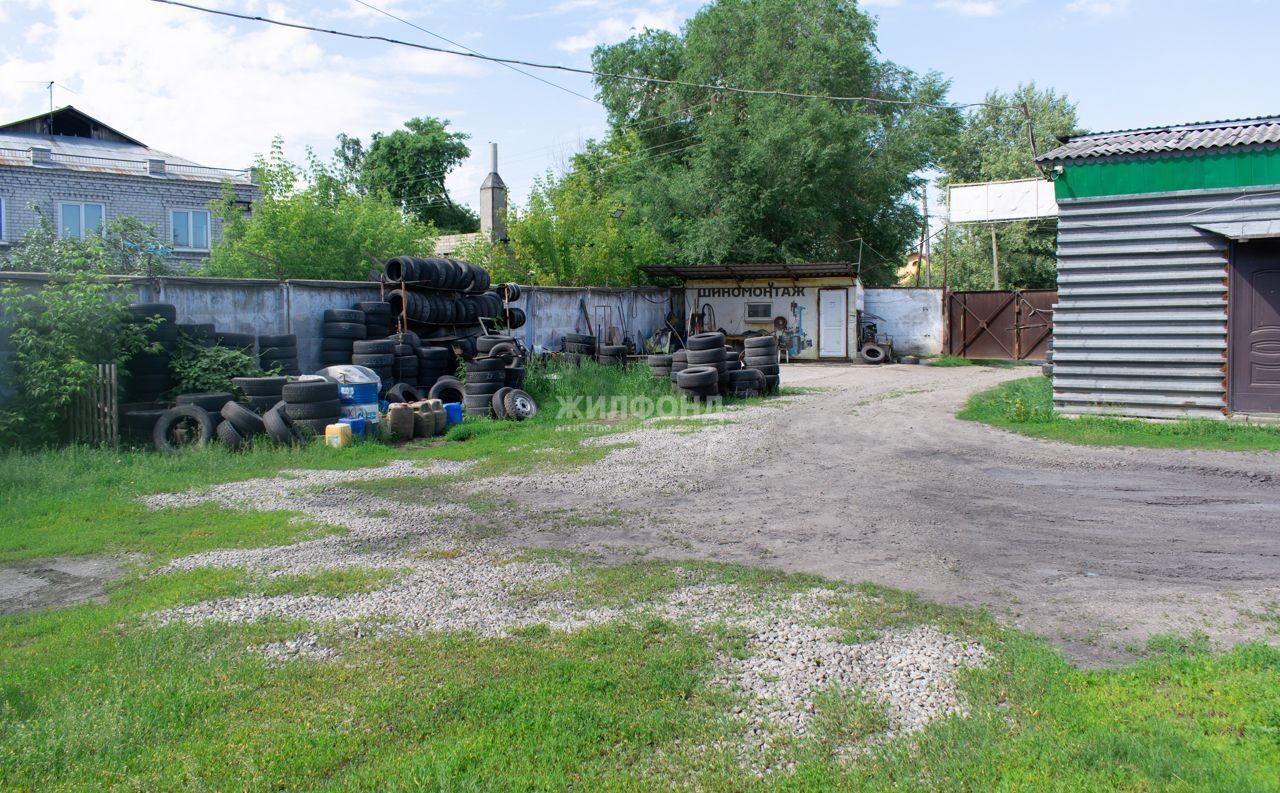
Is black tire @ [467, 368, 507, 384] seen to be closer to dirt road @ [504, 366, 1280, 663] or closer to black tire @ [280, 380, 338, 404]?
black tire @ [280, 380, 338, 404]

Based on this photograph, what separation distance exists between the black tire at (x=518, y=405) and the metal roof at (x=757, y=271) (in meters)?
13.8

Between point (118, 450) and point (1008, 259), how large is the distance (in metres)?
33.9

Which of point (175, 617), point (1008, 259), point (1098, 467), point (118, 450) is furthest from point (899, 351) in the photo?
point (175, 617)

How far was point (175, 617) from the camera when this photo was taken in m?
5.34

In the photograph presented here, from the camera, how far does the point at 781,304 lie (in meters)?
29.4

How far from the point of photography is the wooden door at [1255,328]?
40.4ft

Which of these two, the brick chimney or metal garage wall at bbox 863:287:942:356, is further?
the brick chimney

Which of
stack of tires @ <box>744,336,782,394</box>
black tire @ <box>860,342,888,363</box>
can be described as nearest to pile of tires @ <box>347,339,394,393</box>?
stack of tires @ <box>744,336,782,394</box>

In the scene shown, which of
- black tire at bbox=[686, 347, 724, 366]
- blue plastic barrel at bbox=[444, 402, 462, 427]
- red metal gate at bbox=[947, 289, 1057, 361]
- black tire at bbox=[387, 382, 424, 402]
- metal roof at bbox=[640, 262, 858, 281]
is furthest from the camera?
red metal gate at bbox=[947, 289, 1057, 361]

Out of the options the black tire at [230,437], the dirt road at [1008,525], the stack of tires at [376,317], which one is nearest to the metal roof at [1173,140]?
the dirt road at [1008,525]

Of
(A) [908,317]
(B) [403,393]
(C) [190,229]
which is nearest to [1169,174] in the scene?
(B) [403,393]

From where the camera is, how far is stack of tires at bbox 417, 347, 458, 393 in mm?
15805

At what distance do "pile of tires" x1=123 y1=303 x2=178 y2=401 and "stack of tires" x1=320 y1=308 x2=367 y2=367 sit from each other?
314 cm

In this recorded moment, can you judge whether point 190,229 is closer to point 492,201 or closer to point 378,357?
point 492,201
